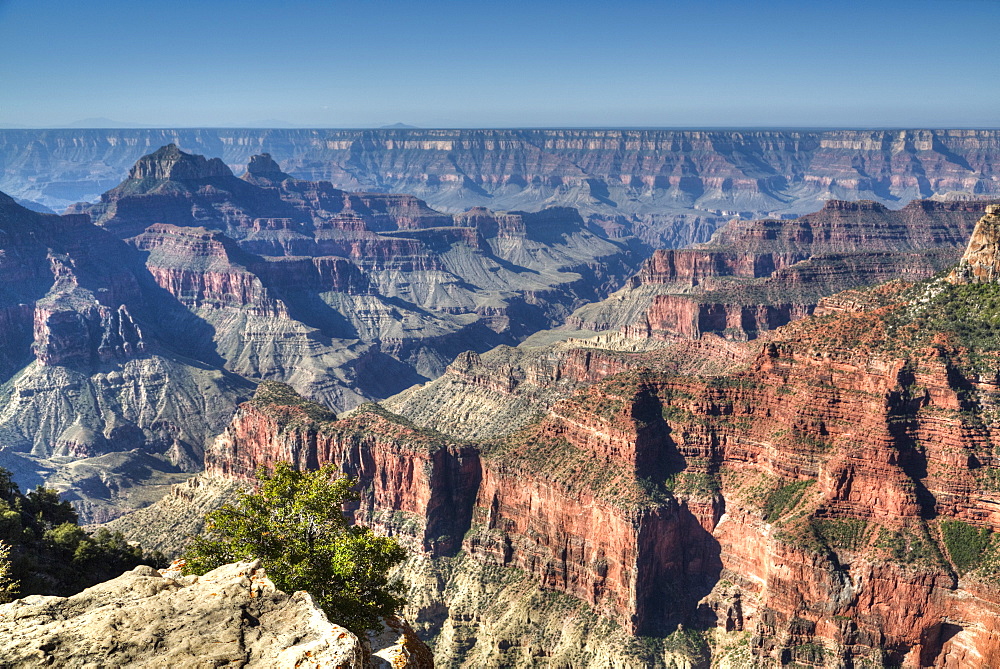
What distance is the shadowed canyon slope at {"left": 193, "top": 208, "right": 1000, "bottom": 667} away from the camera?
72625 millimetres

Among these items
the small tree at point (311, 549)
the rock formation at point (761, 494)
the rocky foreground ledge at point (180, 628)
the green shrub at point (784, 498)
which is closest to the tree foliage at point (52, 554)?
the small tree at point (311, 549)

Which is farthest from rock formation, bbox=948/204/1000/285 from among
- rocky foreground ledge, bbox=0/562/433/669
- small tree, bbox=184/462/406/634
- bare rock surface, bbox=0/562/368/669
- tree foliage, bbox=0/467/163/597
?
tree foliage, bbox=0/467/163/597

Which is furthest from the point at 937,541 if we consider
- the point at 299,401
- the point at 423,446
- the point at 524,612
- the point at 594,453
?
the point at 299,401

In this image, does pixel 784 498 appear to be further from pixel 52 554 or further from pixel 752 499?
pixel 52 554

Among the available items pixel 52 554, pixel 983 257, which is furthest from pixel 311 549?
pixel 983 257

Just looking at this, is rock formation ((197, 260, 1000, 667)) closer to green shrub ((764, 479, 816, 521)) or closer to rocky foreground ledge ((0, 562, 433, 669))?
green shrub ((764, 479, 816, 521))

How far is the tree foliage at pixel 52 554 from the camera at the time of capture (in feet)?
164

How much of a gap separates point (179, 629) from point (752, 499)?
223ft

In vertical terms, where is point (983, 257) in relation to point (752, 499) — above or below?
above

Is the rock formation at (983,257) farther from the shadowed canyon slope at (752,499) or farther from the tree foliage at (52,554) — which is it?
the tree foliage at (52,554)

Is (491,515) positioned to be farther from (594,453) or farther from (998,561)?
(998,561)

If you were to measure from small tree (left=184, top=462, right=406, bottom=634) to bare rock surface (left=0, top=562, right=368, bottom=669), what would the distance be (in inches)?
278

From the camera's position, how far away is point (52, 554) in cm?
5841

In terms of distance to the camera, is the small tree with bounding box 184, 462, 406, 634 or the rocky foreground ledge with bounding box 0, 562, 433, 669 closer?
the rocky foreground ledge with bounding box 0, 562, 433, 669
